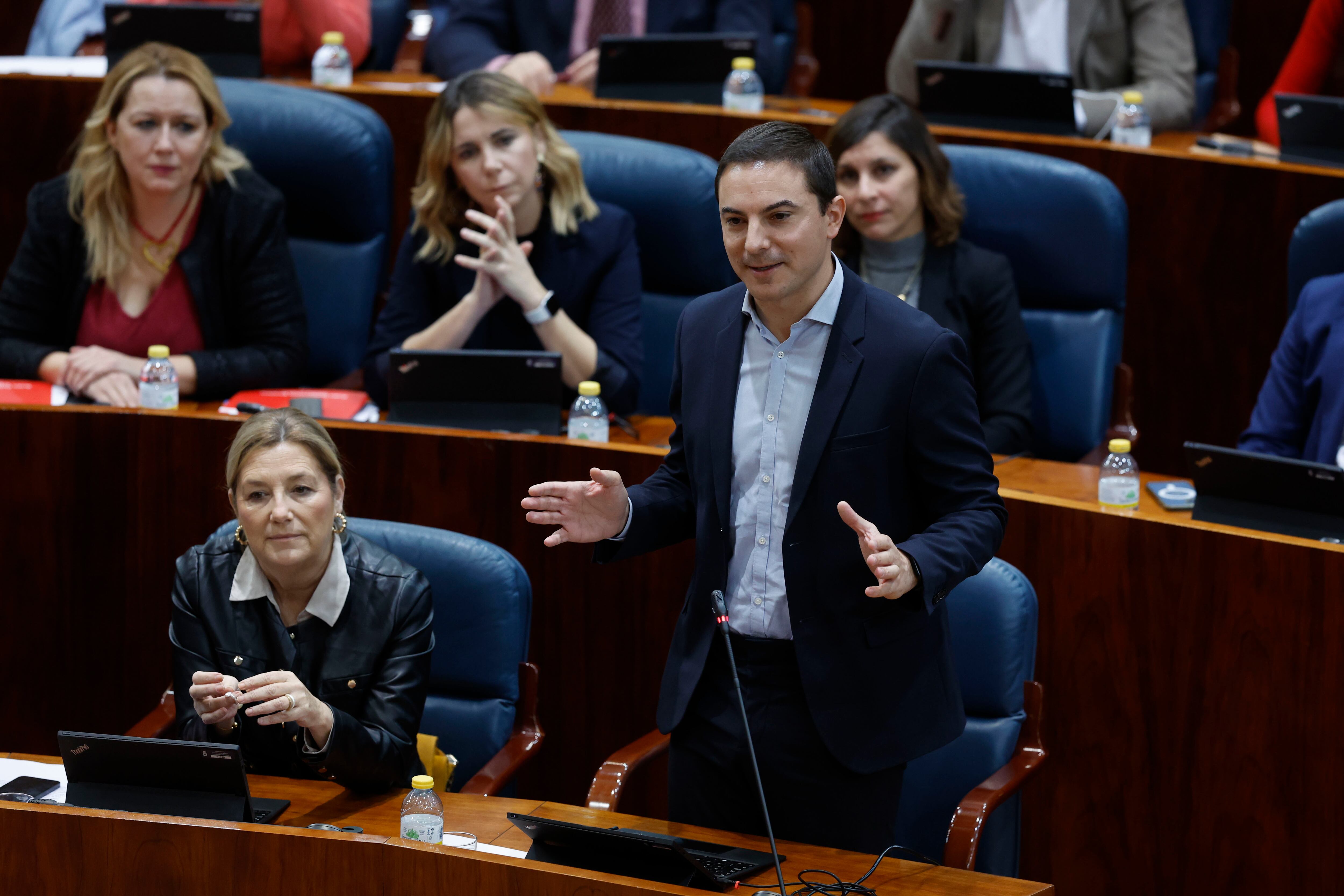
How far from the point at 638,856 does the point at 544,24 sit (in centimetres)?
247


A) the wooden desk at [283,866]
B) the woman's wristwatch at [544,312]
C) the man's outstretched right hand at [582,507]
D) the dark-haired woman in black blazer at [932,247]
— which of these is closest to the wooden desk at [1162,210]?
Answer: the dark-haired woman in black blazer at [932,247]

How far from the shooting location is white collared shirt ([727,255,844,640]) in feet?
5.06

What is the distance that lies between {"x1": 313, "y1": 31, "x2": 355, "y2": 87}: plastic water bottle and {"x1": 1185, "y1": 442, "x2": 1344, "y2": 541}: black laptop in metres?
1.84

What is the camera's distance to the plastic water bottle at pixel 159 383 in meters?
2.36

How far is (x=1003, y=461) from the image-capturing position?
2359 millimetres

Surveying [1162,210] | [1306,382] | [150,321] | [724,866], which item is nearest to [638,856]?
[724,866]

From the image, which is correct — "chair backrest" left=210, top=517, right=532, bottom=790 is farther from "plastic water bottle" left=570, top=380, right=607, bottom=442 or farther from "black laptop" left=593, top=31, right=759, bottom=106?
"black laptop" left=593, top=31, right=759, bottom=106

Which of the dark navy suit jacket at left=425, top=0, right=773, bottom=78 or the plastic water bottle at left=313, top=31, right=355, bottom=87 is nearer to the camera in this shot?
the plastic water bottle at left=313, top=31, right=355, bottom=87

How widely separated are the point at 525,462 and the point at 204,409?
502 millimetres

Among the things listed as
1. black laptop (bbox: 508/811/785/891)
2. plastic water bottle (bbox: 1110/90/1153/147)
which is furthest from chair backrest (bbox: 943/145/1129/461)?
black laptop (bbox: 508/811/785/891)

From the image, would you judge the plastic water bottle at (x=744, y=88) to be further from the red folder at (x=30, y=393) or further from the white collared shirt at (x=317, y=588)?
the white collared shirt at (x=317, y=588)

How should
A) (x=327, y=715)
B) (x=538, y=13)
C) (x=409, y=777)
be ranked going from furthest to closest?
(x=538, y=13), (x=409, y=777), (x=327, y=715)

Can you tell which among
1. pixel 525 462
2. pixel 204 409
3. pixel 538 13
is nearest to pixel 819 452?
pixel 525 462

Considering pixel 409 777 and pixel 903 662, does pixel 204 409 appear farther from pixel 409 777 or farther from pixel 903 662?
pixel 903 662
